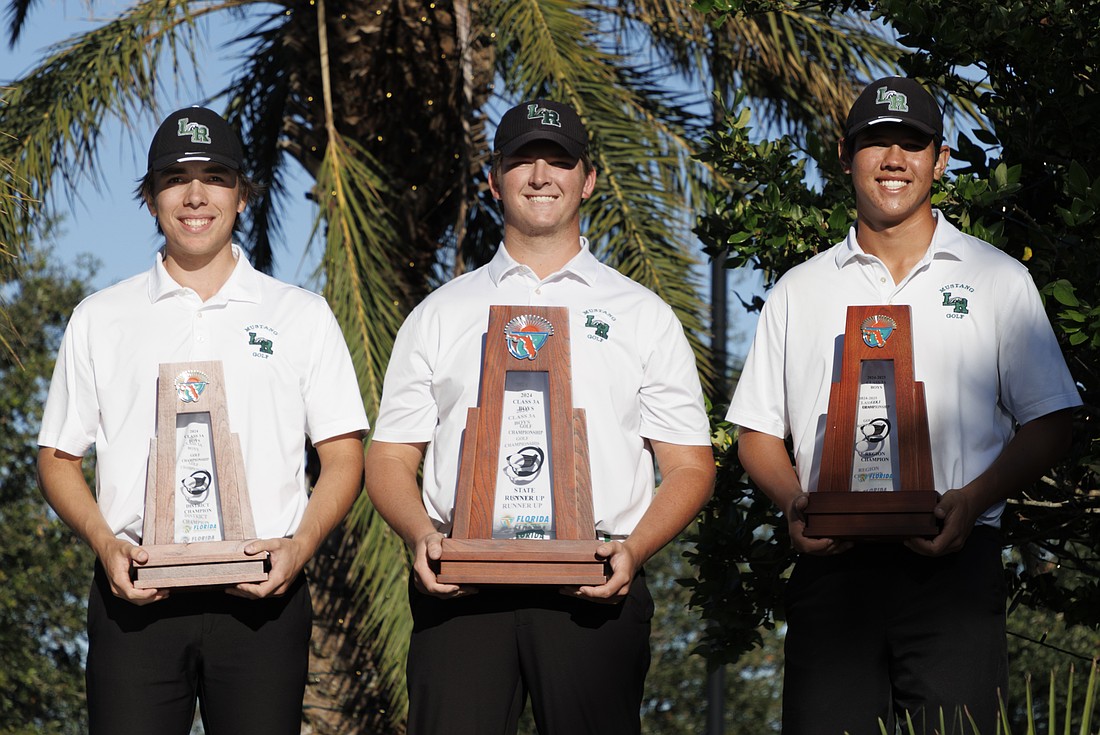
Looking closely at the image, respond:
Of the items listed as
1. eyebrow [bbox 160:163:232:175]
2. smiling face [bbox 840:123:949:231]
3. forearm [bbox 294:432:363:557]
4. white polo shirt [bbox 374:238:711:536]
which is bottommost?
forearm [bbox 294:432:363:557]

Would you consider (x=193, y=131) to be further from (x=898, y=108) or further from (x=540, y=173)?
(x=898, y=108)

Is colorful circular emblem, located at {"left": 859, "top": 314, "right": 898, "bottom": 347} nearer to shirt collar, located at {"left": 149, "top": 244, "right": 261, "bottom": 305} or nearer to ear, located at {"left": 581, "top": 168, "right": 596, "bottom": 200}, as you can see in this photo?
ear, located at {"left": 581, "top": 168, "right": 596, "bottom": 200}

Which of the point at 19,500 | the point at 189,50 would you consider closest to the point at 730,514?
the point at 189,50

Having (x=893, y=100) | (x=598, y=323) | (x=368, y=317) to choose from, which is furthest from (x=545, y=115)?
(x=368, y=317)

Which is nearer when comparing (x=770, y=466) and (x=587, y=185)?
(x=770, y=466)

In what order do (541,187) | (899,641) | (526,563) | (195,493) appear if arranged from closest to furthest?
(526,563)
(899,641)
(195,493)
(541,187)

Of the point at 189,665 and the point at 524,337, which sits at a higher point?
the point at 524,337

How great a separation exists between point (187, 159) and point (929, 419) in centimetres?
203

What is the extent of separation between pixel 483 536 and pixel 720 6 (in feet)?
7.97

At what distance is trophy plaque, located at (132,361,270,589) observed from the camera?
3551 millimetres

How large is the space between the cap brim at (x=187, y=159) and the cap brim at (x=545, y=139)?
75cm

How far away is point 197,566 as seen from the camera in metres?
3.55

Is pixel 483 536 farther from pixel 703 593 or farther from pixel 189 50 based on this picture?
pixel 189 50

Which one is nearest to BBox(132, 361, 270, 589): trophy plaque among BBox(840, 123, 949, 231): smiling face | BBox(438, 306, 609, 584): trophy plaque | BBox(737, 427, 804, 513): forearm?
BBox(438, 306, 609, 584): trophy plaque
